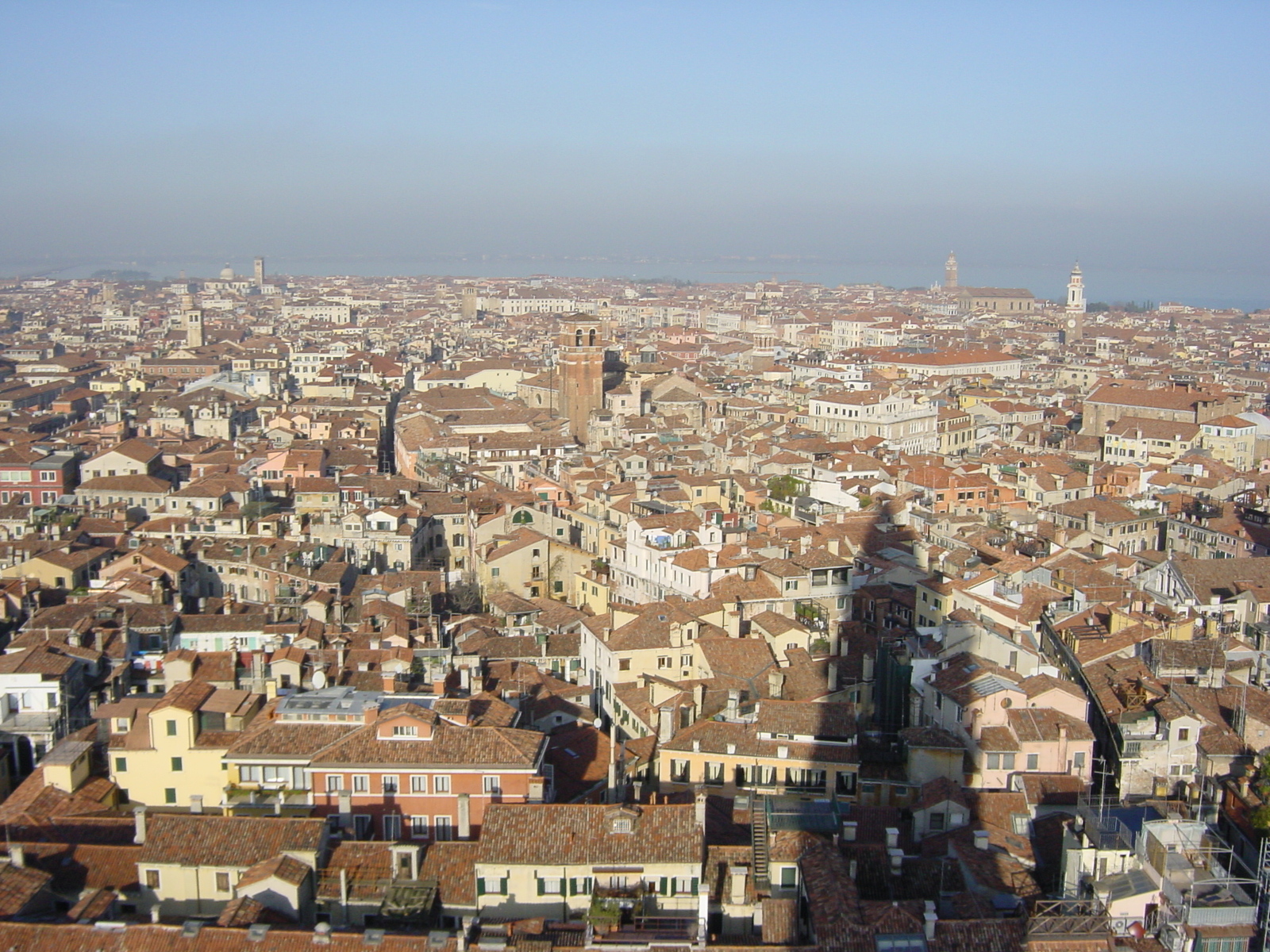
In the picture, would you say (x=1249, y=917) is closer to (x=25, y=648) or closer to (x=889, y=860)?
(x=889, y=860)

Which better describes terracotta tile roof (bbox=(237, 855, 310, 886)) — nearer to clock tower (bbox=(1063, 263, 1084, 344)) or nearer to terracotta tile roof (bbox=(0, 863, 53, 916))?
terracotta tile roof (bbox=(0, 863, 53, 916))

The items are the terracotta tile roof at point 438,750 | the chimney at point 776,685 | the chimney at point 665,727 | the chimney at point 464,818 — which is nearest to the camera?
the chimney at point 464,818

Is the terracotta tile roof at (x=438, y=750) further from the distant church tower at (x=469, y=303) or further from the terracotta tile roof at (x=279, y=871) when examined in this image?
the distant church tower at (x=469, y=303)

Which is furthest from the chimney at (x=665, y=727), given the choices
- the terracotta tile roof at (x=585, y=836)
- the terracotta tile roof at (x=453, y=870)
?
the terracotta tile roof at (x=453, y=870)

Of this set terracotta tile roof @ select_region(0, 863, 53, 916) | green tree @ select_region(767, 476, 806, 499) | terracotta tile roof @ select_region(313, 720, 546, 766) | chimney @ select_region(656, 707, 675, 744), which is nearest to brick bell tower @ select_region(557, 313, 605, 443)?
green tree @ select_region(767, 476, 806, 499)

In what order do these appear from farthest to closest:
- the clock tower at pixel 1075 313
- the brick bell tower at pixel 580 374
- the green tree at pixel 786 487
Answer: the clock tower at pixel 1075 313 < the brick bell tower at pixel 580 374 < the green tree at pixel 786 487

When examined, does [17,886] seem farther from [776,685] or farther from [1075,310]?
[1075,310]
